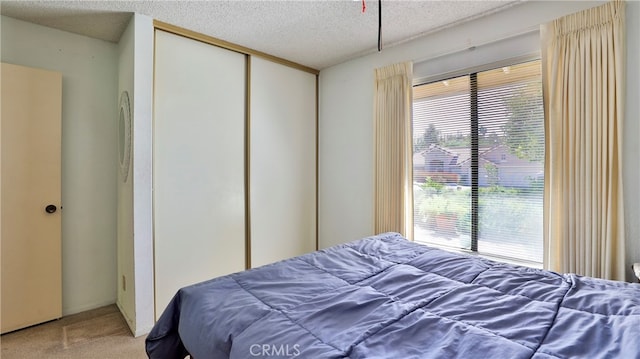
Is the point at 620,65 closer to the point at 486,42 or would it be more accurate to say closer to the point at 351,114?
the point at 486,42

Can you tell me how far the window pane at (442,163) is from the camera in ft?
8.69

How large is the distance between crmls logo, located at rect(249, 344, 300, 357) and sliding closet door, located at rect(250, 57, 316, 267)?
7.51 ft

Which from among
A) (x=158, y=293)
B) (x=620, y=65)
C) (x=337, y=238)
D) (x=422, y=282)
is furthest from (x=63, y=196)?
(x=620, y=65)

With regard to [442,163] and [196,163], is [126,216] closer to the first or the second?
[196,163]

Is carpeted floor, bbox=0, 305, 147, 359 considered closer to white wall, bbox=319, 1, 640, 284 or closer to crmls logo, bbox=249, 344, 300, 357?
crmls logo, bbox=249, 344, 300, 357

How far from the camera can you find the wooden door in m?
2.31

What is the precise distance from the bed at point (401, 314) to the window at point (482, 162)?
3.04 feet

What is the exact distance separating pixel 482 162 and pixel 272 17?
2096 mm

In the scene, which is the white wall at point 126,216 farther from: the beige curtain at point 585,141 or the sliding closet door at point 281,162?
the beige curtain at point 585,141

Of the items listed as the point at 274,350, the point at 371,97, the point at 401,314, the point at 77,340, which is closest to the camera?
the point at 274,350

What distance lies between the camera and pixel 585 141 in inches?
76.3

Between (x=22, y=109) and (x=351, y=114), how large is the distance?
2.88 m

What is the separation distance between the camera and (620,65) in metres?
1.83

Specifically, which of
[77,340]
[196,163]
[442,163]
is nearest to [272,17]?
[196,163]
